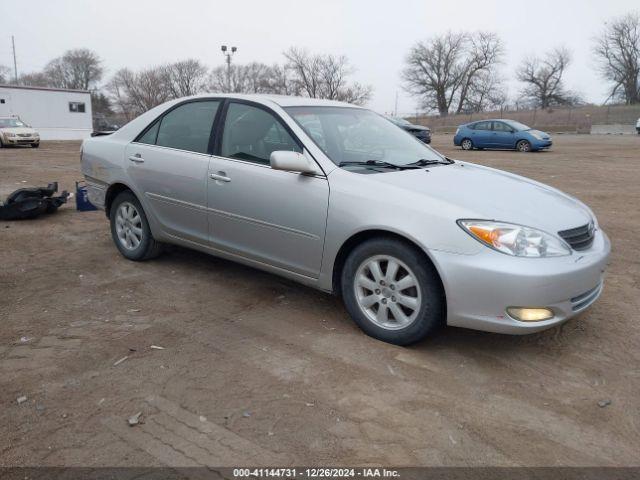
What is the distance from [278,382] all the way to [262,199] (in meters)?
1.46

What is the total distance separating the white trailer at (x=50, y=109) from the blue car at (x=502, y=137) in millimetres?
27530

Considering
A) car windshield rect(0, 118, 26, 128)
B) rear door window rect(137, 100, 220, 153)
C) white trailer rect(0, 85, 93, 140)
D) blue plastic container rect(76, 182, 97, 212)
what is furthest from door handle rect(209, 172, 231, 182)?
white trailer rect(0, 85, 93, 140)

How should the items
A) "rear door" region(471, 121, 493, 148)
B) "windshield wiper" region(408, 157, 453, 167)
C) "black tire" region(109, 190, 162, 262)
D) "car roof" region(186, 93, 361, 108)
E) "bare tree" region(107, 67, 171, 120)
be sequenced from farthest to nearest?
"bare tree" region(107, 67, 171, 120) < "rear door" region(471, 121, 493, 148) < "black tire" region(109, 190, 162, 262) < "car roof" region(186, 93, 361, 108) < "windshield wiper" region(408, 157, 453, 167)

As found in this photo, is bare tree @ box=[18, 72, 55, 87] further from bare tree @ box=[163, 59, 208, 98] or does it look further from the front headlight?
the front headlight

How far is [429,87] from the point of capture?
77.2 metres

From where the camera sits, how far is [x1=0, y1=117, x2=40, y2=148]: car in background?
78.1 feet

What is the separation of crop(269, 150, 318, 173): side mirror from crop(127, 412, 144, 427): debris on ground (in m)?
1.81

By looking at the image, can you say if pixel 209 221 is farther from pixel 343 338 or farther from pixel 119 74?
pixel 119 74

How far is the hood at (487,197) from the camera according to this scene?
3.27 meters

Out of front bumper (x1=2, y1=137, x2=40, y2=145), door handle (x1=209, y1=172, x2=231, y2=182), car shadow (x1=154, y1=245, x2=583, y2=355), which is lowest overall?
front bumper (x1=2, y1=137, x2=40, y2=145)

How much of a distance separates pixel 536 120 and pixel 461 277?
56665mm

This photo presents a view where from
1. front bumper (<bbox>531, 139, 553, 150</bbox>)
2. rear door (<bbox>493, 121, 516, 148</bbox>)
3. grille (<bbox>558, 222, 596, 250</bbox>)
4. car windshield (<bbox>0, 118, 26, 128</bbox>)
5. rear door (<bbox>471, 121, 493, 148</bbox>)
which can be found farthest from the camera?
car windshield (<bbox>0, 118, 26, 128</bbox>)

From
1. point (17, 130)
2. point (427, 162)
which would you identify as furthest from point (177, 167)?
point (17, 130)

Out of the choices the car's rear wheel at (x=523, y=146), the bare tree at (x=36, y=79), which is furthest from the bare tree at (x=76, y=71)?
the car's rear wheel at (x=523, y=146)
